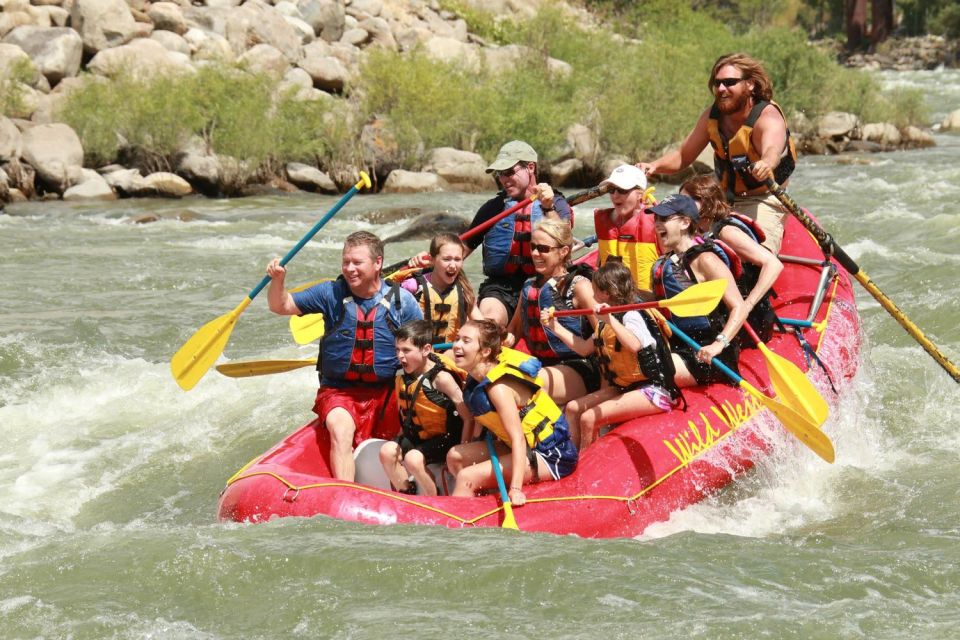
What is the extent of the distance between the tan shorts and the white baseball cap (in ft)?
3.09

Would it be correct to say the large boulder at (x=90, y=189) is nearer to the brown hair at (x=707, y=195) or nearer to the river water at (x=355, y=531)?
the river water at (x=355, y=531)

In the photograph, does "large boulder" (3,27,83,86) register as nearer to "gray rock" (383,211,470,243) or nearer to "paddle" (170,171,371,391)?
"gray rock" (383,211,470,243)

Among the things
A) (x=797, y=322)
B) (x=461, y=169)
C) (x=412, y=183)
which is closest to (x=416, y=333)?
(x=797, y=322)

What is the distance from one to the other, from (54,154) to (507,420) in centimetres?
1207

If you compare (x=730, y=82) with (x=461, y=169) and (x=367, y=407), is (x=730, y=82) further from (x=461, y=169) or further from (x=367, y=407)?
(x=461, y=169)

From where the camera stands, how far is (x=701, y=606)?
369 cm

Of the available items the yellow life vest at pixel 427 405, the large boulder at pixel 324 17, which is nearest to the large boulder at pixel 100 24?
the large boulder at pixel 324 17

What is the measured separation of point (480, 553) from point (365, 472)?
889mm

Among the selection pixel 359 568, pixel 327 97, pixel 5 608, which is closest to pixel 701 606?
pixel 359 568

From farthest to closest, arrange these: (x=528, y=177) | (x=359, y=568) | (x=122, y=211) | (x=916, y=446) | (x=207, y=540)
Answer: (x=122, y=211) → (x=916, y=446) → (x=528, y=177) → (x=207, y=540) → (x=359, y=568)

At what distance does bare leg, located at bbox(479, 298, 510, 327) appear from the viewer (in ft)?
17.5

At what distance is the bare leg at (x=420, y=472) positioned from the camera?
4.50 metres

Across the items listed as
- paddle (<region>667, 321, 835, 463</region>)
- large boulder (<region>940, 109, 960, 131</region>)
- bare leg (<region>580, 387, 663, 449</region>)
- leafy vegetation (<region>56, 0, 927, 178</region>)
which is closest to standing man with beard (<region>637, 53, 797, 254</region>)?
paddle (<region>667, 321, 835, 463</region>)

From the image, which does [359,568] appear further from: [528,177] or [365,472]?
[528,177]
